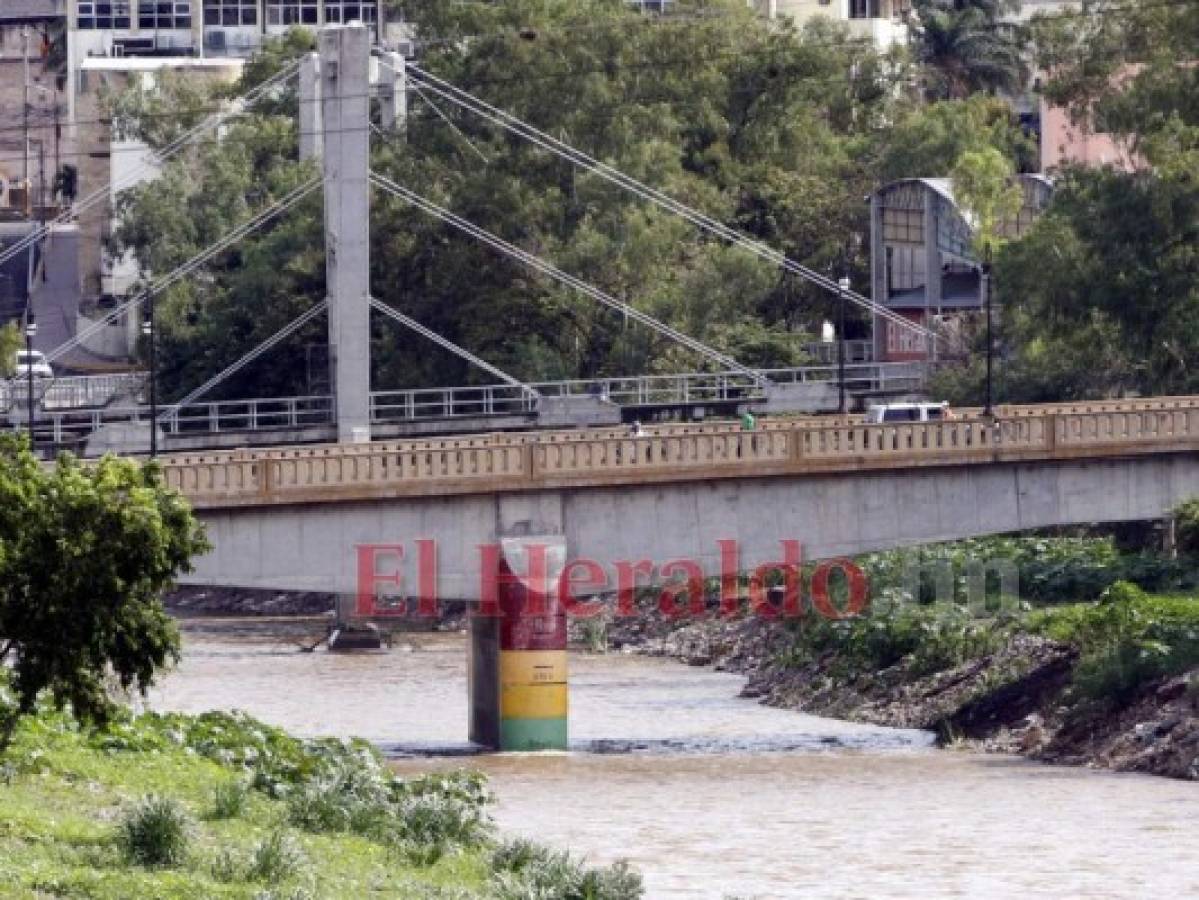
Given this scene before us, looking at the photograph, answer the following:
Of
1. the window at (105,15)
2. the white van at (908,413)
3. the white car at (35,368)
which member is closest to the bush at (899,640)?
the white van at (908,413)

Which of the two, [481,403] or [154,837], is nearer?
[154,837]

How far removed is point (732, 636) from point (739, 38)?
4254 cm

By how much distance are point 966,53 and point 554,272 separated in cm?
5351

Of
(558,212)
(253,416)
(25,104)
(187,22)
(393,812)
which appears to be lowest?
(393,812)

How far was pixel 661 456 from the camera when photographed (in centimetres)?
6719

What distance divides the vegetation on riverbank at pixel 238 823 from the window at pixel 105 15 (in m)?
111

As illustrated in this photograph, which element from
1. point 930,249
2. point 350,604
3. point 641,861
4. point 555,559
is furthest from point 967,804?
point 930,249

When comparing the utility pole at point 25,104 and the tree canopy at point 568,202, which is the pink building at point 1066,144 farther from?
the utility pole at point 25,104

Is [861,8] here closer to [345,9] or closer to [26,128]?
[345,9]

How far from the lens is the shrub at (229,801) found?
38125mm

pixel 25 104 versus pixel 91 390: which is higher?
pixel 25 104

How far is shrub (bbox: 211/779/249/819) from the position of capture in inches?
1501

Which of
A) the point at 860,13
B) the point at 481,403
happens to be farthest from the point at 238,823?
the point at 860,13

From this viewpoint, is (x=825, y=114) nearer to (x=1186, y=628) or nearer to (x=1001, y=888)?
(x=1186, y=628)
